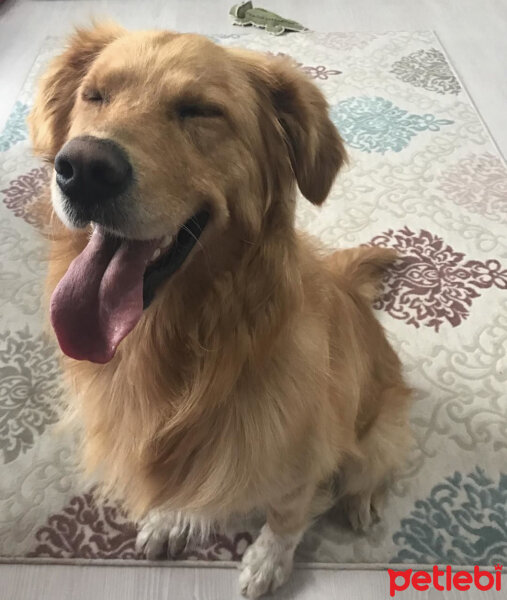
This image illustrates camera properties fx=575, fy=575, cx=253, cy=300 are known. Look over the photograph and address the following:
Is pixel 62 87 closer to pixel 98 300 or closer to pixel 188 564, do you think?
pixel 98 300

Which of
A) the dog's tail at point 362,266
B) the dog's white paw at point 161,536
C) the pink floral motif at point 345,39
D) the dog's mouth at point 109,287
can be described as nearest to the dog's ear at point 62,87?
the dog's mouth at point 109,287

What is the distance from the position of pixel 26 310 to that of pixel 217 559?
0.99 m

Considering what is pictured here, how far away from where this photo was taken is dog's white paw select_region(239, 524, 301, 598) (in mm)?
1245

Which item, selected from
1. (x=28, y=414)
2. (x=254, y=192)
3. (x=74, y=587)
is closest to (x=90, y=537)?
(x=74, y=587)

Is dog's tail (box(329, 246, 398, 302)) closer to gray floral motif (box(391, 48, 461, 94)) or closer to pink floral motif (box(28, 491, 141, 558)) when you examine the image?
pink floral motif (box(28, 491, 141, 558))

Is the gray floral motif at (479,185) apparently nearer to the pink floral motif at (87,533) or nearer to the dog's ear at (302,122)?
the dog's ear at (302,122)

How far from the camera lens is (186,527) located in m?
1.34

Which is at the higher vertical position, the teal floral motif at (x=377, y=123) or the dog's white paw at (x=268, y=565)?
the teal floral motif at (x=377, y=123)

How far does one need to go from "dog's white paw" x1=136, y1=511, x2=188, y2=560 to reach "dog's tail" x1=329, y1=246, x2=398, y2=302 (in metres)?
0.70

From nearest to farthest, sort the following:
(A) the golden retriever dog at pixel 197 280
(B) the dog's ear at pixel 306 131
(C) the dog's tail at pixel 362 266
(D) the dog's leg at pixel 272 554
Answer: (A) the golden retriever dog at pixel 197 280
(B) the dog's ear at pixel 306 131
(D) the dog's leg at pixel 272 554
(C) the dog's tail at pixel 362 266

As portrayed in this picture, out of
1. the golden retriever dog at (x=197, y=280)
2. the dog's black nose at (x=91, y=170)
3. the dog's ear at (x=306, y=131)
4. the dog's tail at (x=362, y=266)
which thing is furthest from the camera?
the dog's tail at (x=362, y=266)

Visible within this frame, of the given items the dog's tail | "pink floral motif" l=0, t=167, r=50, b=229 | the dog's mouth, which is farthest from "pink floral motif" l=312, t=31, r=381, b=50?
the dog's mouth

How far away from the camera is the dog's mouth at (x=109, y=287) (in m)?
0.90

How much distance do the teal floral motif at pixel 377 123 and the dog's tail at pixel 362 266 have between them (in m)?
0.90
